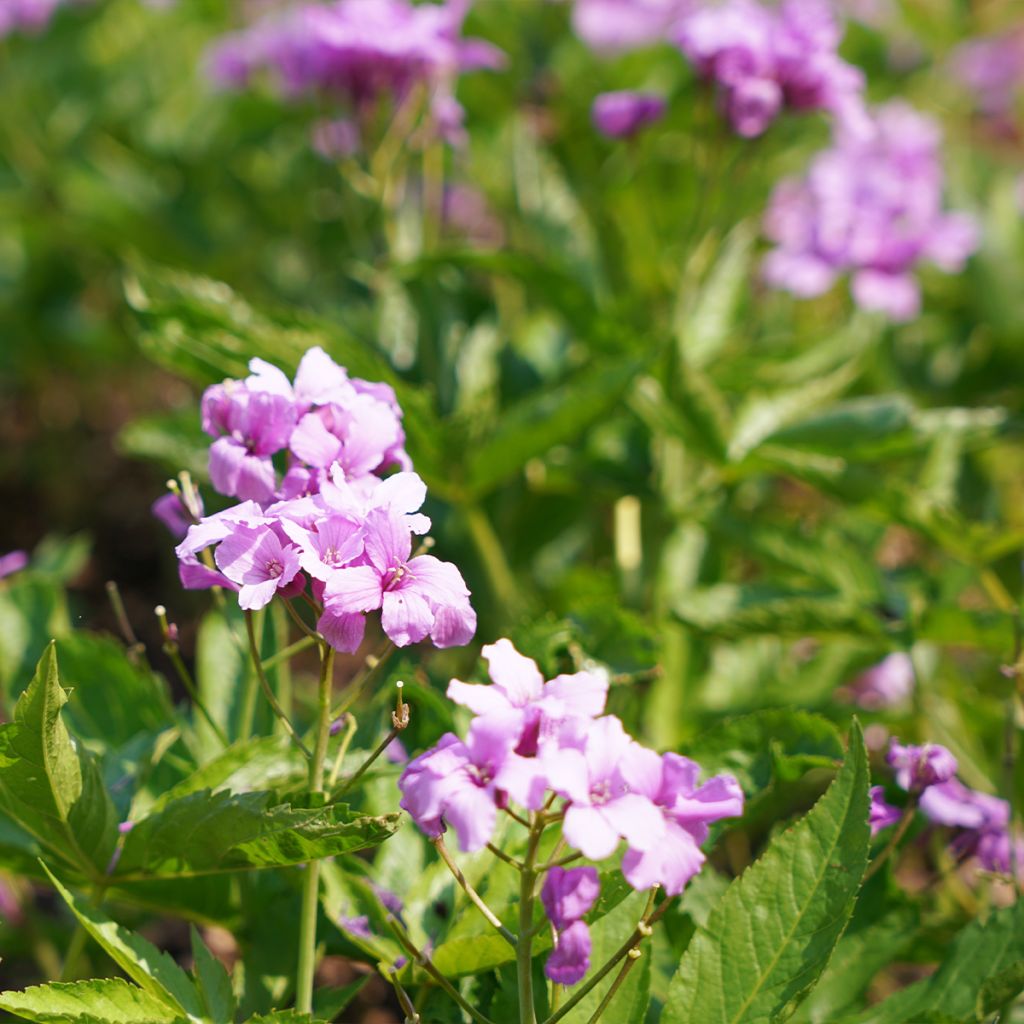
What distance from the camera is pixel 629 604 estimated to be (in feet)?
7.83

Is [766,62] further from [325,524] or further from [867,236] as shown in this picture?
[325,524]

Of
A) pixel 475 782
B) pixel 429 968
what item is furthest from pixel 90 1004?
pixel 475 782

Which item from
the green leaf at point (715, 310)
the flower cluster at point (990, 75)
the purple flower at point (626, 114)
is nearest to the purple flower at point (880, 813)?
the green leaf at point (715, 310)

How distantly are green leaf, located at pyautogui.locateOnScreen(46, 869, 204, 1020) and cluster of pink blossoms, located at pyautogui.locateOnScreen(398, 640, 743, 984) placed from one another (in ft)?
1.12

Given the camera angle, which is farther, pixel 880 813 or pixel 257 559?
pixel 880 813

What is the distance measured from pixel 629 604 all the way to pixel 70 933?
114 cm

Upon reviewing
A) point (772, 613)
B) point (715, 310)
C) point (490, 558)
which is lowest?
point (490, 558)

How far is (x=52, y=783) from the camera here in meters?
1.22

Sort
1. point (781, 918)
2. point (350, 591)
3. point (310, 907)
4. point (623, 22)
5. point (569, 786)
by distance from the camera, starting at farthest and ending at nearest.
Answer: point (623, 22) → point (310, 907) → point (781, 918) → point (350, 591) → point (569, 786)

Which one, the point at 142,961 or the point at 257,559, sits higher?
the point at 257,559

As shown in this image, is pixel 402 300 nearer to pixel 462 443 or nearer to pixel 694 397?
pixel 462 443

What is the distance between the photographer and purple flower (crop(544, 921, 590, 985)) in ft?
3.72

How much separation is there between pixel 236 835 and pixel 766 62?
5.48 feet

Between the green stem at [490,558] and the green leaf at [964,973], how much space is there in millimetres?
1067
